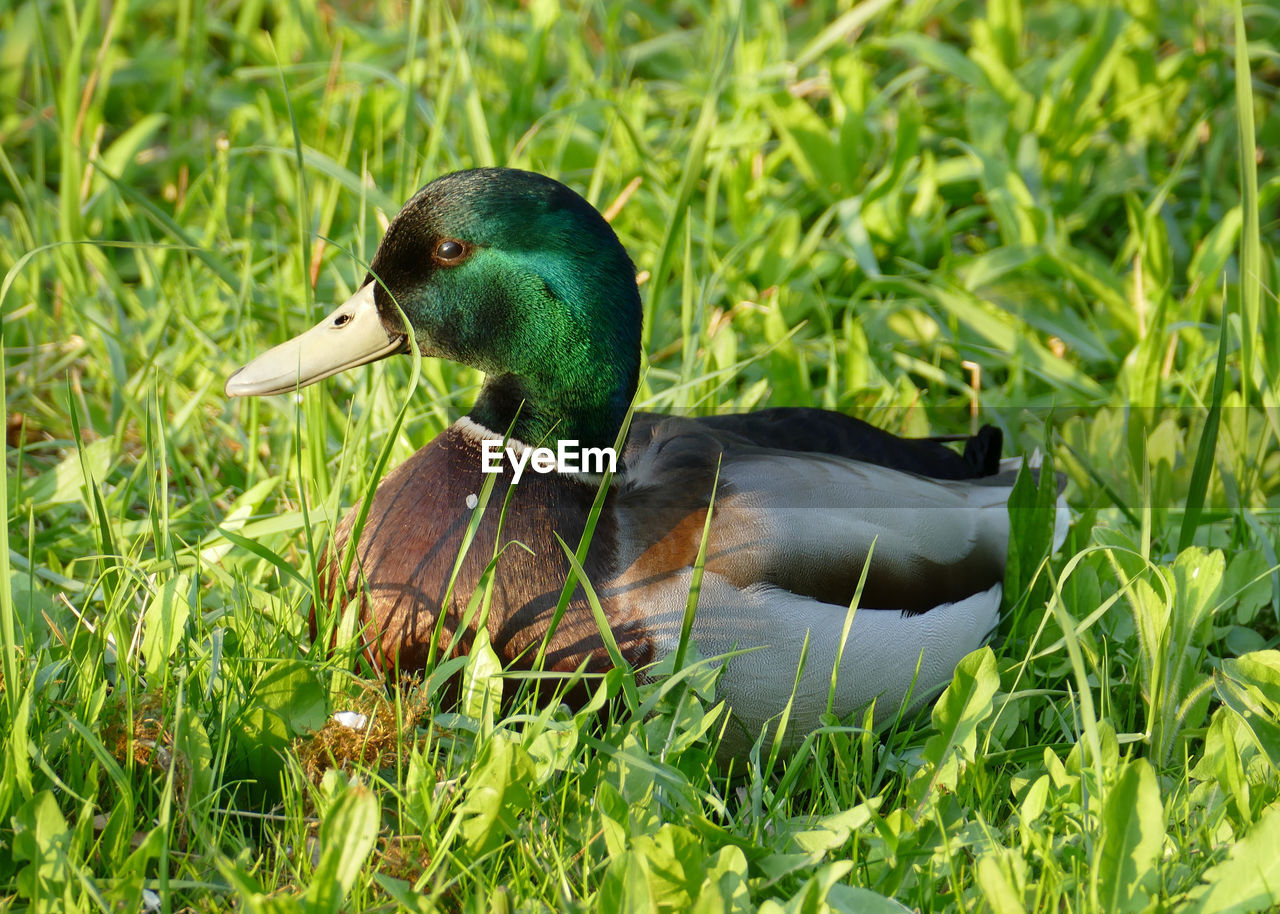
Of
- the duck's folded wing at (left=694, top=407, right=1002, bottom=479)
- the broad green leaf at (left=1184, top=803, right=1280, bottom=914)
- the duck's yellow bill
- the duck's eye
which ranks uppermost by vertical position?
the duck's eye

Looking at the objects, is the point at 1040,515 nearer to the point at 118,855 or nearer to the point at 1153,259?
the point at 1153,259

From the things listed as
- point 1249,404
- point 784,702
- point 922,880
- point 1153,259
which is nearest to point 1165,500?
point 1249,404

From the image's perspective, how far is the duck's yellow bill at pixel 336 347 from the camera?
7.90 ft

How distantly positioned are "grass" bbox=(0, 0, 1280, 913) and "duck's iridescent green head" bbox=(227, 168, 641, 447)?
0.13 m

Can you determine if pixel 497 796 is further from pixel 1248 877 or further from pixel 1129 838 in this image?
pixel 1248 877

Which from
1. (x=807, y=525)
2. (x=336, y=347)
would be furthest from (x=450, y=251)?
(x=807, y=525)

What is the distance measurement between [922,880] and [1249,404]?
1.74 metres

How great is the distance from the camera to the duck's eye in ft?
7.68

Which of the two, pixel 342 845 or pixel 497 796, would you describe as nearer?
pixel 342 845

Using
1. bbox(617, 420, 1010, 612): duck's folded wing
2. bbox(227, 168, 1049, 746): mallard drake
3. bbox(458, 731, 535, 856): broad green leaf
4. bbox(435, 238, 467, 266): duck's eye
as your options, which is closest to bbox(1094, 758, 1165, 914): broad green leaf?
bbox(227, 168, 1049, 746): mallard drake

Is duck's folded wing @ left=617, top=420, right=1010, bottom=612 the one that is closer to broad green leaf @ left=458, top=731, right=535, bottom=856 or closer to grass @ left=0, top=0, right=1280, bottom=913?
grass @ left=0, top=0, right=1280, bottom=913

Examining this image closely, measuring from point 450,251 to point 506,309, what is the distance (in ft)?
0.45

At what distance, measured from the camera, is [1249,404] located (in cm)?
312

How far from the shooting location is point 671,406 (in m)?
3.27
